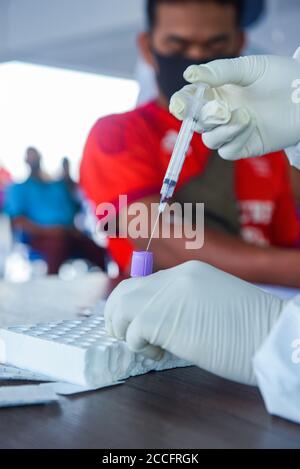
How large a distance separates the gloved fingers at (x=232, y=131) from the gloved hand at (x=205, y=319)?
205mm

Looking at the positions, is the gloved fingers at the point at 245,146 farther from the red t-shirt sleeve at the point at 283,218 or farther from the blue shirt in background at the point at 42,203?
the blue shirt in background at the point at 42,203

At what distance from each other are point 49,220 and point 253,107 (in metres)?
3.14

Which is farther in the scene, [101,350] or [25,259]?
[25,259]

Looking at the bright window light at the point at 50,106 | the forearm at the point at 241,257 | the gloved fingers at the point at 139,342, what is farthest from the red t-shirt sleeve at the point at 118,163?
the bright window light at the point at 50,106

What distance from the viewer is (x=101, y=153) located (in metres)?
2.04

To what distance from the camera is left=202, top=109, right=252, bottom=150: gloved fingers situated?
73 cm

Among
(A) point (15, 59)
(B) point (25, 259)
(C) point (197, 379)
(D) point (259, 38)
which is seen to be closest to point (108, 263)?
(B) point (25, 259)

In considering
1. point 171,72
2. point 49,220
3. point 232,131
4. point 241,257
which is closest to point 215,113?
point 232,131

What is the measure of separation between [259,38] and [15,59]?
2012mm

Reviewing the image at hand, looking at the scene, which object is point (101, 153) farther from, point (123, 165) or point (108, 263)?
point (108, 263)

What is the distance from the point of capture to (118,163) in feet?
6.61

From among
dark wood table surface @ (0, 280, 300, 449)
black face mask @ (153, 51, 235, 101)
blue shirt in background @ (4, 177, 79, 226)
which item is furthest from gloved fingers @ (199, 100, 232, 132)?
blue shirt in background @ (4, 177, 79, 226)

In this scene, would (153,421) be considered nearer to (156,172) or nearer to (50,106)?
(156,172)

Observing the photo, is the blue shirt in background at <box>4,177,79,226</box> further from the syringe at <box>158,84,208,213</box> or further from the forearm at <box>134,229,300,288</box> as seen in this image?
the syringe at <box>158,84,208,213</box>
